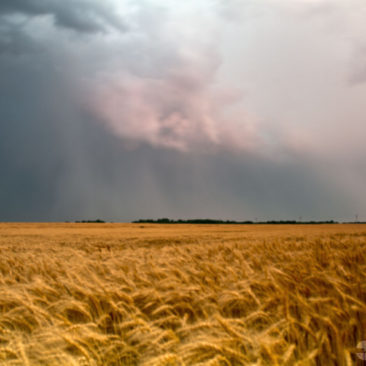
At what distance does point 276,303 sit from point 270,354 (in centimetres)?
132

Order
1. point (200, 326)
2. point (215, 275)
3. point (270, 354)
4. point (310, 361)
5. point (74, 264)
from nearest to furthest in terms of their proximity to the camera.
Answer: point (270, 354), point (310, 361), point (200, 326), point (215, 275), point (74, 264)

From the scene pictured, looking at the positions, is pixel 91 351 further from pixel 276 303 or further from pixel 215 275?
pixel 215 275

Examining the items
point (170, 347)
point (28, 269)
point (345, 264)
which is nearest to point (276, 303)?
point (170, 347)

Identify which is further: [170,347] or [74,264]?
[74,264]

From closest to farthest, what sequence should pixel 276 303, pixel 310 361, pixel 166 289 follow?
pixel 310 361 < pixel 276 303 < pixel 166 289

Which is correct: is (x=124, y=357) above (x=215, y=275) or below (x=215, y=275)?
below

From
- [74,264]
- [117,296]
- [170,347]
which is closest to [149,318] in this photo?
[117,296]

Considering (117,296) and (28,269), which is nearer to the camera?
(117,296)

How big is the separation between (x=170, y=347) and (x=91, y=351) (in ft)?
1.83

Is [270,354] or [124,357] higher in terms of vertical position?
[270,354]

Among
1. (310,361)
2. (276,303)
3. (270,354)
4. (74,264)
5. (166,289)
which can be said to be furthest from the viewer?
(74,264)

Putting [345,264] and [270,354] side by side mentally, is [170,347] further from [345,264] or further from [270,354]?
[345,264]

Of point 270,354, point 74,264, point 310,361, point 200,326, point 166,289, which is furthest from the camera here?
point 74,264

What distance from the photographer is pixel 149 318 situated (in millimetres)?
3271
